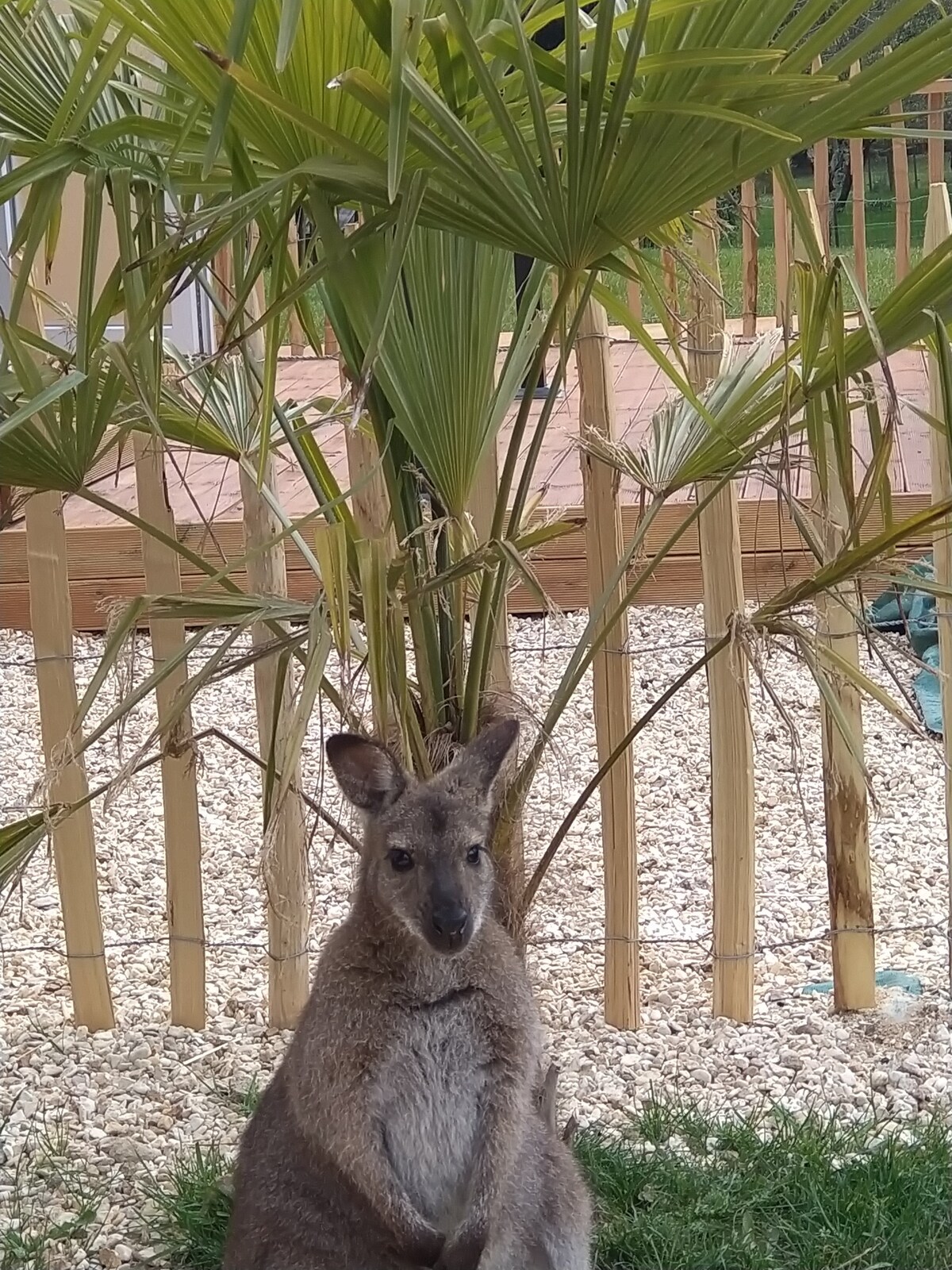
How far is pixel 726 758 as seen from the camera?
10.4 ft

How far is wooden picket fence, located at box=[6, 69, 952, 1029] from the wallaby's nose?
1.10m

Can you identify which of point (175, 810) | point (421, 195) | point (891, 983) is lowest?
point (891, 983)

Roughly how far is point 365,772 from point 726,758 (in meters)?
1.31

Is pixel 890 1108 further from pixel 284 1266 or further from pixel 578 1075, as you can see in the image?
pixel 284 1266

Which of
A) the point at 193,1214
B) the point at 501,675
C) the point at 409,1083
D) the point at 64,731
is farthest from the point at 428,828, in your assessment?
the point at 64,731

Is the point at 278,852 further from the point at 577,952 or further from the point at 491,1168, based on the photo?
the point at 491,1168

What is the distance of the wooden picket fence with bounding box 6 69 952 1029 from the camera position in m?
3.11

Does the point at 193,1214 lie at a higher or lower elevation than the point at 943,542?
lower

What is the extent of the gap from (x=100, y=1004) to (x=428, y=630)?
1693 mm

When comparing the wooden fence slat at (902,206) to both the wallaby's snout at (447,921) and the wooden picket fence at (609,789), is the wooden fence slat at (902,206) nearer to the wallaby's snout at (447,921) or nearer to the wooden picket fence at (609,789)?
the wooden picket fence at (609,789)

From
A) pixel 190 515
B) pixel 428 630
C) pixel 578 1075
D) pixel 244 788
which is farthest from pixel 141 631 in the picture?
pixel 428 630

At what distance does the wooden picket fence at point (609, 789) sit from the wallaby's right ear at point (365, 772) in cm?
99

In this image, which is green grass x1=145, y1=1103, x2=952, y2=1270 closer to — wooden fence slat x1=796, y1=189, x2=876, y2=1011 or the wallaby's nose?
wooden fence slat x1=796, y1=189, x2=876, y2=1011

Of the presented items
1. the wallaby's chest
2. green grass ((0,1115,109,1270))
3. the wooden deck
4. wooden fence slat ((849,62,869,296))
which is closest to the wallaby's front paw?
the wallaby's chest
